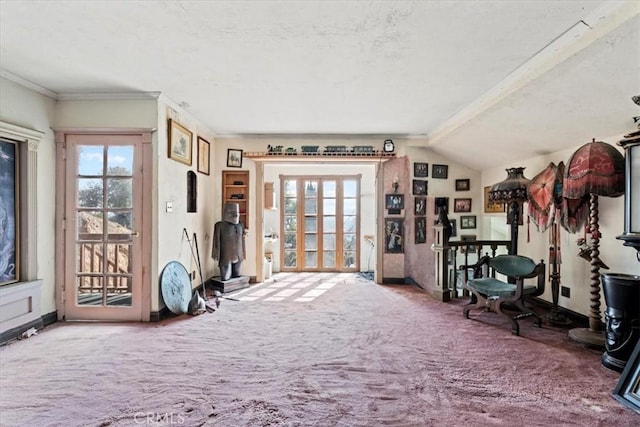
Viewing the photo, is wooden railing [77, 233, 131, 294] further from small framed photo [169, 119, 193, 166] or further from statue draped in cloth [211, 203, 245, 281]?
statue draped in cloth [211, 203, 245, 281]

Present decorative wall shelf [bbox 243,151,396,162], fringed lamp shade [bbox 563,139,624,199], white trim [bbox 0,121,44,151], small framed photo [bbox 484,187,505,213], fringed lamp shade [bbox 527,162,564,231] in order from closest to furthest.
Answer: fringed lamp shade [bbox 563,139,624,199], white trim [bbox 0,121,44,151], fringed lamp shade [bbox 527,162,564,231], small framed photo [bbox 484,187,505,213], decorative wall shelf [bbox 243,151,396,162]

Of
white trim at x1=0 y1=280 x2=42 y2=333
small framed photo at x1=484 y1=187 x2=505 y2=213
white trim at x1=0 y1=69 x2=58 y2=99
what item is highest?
white trim at x1=0 y1=69 x2=58 y2=99

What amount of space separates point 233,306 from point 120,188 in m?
1.89

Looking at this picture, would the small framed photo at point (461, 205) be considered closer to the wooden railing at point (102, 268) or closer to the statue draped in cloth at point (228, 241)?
the statue draped in cloth at point (228, 241)

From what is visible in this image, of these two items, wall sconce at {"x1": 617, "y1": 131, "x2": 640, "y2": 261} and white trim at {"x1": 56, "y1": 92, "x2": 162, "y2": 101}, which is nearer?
wall sconce at {"x1": 617, "y1": 131, "x2": 640, "y2": 261}

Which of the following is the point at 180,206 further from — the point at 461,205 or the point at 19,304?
the point at 461,205

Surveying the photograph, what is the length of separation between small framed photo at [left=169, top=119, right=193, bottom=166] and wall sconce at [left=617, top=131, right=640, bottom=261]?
416 centimetres

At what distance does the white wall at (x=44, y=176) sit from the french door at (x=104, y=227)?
136 mm

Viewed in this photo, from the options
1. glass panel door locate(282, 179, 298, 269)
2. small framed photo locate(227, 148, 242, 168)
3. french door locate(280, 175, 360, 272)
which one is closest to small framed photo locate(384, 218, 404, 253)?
french door locate(280, 175, 360, 272)

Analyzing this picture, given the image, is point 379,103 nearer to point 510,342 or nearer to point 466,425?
point 510,342

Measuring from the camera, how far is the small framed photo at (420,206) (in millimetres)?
5348

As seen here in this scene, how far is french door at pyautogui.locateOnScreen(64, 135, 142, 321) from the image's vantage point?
3.56 m

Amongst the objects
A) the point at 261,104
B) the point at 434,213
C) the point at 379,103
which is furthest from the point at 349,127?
the point at 434,213

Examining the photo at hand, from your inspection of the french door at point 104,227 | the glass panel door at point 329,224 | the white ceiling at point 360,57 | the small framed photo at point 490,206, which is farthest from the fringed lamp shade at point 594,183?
the glass panel door at point 329,224
